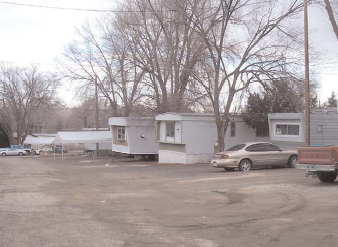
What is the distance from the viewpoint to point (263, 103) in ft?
98.3

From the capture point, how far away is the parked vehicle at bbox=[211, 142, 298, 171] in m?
21.1

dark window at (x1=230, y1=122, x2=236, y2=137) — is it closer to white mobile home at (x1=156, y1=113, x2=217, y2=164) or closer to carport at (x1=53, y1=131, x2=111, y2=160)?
white mobile home at (x1=156, y1=113, x2=217, y2=164)

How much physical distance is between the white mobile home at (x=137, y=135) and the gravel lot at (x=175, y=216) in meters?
20.8

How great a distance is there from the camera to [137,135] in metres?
36.5

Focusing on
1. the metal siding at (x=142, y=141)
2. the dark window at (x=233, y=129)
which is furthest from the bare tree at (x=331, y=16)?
the metal siding at (x=142, y=141)

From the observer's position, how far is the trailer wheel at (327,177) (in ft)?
49.5

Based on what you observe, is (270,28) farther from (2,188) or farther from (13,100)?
(13,100)

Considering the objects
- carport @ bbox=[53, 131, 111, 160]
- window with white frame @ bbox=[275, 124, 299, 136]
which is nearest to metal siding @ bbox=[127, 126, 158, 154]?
carport @ bbox=[53, 131, 111, 160]

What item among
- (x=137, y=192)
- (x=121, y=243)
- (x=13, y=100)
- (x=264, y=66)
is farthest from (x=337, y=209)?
(x=13, y=100)

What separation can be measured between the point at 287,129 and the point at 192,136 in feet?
21.9

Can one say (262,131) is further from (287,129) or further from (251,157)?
(251,157)

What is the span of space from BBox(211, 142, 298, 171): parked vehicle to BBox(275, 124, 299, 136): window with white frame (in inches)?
150

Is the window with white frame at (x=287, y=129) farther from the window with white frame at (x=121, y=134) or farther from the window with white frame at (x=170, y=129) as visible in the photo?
the window with white frame at (x=121, y=134)

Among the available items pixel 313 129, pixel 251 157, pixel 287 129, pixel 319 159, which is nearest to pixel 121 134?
pixel 287 129
